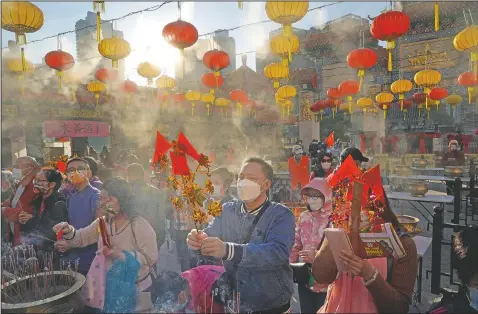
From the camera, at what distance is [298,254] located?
8.50 ft

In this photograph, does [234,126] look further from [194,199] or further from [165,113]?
[194,199]

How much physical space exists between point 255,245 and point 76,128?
13599 millimetres

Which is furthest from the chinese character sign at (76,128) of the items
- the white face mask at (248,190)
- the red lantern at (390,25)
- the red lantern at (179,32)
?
the white face mask at (248,190)

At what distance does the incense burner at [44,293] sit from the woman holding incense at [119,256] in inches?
6.4

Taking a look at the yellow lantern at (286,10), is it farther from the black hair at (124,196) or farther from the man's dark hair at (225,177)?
the black hair at (124,196)

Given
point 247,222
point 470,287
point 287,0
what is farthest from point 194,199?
point 287,0

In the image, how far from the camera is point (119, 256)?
2176mm

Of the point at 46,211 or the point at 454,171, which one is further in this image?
the point at 454,171

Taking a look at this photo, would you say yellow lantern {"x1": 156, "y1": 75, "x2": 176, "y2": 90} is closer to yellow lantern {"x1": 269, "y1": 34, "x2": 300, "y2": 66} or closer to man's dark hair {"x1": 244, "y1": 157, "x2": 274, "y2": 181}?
yellow lantern {"x1": 269, "y1": 34, "x2": 300, "y2": 66}

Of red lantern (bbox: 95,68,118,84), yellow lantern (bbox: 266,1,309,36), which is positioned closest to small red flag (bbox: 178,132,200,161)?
yellow lantern (bbox: 266,1,309,36)

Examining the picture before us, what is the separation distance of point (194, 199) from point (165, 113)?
53.6 ft

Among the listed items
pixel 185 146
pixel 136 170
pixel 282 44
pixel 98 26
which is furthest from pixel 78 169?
pixel 282 44

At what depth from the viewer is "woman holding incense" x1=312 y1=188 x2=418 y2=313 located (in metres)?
1.49

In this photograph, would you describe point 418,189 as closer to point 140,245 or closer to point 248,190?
point 248,190
